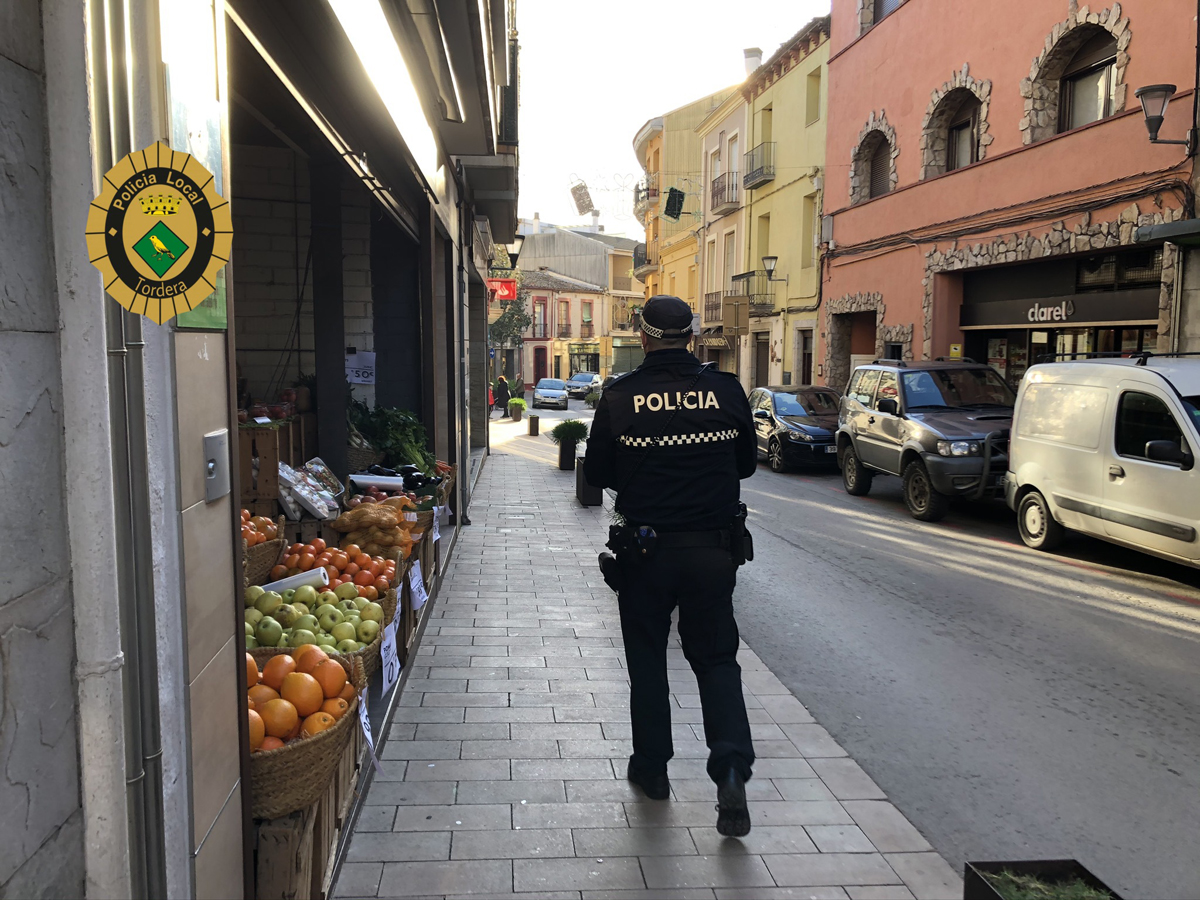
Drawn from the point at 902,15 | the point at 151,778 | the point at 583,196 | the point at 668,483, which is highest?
the point at 583,196

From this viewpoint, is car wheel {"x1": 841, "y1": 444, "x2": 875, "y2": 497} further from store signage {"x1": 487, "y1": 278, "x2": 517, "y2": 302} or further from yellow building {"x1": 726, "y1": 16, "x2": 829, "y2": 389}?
yellow building {"x1": 726, "y1": 16, "x2": 829, "y2": 389}

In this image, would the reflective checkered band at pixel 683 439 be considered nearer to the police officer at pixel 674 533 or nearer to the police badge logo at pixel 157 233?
the police officer at pixel 674 533

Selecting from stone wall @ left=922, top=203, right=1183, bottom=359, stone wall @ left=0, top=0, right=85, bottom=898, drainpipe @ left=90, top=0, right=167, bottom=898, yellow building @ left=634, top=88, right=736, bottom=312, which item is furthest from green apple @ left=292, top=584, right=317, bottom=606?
yellow building @ left=634, top=88, right=736, bottom=312

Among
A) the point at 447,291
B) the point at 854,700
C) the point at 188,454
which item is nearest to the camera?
the point at 188,454

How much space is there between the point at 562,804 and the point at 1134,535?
21.0 ft

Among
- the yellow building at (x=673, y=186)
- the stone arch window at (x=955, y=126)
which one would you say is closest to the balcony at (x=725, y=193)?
the yellow building at (x=673, y=186)

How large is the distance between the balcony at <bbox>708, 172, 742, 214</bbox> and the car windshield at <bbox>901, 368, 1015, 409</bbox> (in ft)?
62.7

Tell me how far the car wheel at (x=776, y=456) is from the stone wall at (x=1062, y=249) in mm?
3980

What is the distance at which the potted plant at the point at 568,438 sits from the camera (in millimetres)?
15922

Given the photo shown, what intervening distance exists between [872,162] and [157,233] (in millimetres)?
21483

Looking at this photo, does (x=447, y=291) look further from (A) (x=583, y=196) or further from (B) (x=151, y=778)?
(A) (x=583, y=196)

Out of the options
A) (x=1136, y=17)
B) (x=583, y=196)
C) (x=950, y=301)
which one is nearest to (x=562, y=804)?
(x=1136, y=17)

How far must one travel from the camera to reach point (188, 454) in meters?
2.06

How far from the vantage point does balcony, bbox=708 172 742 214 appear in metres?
30.7
